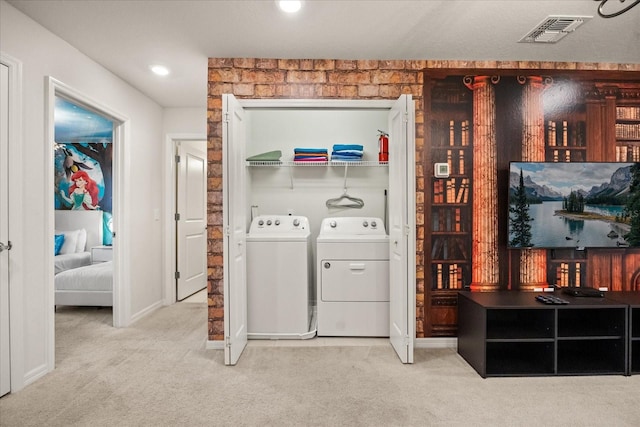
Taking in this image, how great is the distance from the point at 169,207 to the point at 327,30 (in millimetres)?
2986

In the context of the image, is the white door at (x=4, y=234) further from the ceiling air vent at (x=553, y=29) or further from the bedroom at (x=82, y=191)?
the ceiling air vent at (x=553, y=29)

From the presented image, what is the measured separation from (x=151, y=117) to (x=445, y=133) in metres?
3.28

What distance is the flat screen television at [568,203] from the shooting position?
2906mm

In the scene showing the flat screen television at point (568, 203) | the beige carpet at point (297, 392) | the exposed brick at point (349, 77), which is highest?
the exposed brick at point (349, 77)

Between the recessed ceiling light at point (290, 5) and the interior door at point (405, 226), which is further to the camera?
the interior door at point (405, 226)

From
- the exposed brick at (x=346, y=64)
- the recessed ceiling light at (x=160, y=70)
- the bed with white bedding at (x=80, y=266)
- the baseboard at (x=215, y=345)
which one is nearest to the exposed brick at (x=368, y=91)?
the exposed brick at (x=346, y=64)

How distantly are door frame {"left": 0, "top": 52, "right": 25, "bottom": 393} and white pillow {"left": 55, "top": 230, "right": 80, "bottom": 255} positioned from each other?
10.7ft

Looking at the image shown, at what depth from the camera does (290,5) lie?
7.39 feet

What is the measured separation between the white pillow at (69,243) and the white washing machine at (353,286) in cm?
400

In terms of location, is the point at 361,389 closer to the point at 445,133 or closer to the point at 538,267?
the point at 538,267

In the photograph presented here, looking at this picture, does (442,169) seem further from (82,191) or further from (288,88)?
(82,191)

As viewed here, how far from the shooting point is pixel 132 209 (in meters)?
3.79

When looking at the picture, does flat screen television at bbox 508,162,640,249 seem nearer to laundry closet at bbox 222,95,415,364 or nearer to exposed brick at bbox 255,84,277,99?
laundry closet at bbox 222,95,415,364

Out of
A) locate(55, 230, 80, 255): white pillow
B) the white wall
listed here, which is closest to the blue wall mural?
locate(55, 230, 80, 255): white pillow
